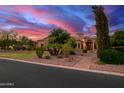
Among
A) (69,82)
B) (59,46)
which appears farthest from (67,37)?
(69,82)

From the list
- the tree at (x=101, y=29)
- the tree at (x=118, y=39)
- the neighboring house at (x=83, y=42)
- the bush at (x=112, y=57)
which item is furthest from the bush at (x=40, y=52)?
the bush at (x=112, y=57)

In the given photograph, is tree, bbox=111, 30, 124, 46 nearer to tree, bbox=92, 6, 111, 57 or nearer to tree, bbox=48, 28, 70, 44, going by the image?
tree, bbox=92, 6, 111, 57

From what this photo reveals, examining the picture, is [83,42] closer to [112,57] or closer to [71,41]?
[71,41]

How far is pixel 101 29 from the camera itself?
73.7ft

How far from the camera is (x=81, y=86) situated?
36.2 ft

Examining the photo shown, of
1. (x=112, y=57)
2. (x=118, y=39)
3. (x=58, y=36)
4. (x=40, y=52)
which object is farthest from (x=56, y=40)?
(x=112, y=57)

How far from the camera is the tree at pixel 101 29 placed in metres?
22.3

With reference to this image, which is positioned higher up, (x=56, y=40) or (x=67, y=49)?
(x=56, y=40)

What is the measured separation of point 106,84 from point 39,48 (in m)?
17.9

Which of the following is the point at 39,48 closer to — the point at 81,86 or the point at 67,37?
the point at 67,37

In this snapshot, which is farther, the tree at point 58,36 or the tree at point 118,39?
the tree at point 58,36

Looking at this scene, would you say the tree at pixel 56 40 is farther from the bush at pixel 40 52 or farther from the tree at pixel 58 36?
the bush at pixel 40 52

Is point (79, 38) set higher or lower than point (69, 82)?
higher

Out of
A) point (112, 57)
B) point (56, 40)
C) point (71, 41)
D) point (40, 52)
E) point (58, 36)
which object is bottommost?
point (112, 57)
